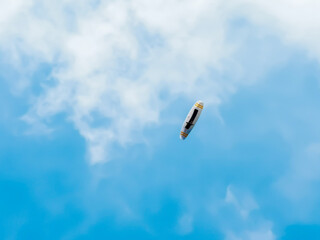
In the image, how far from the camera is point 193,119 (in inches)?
7849
